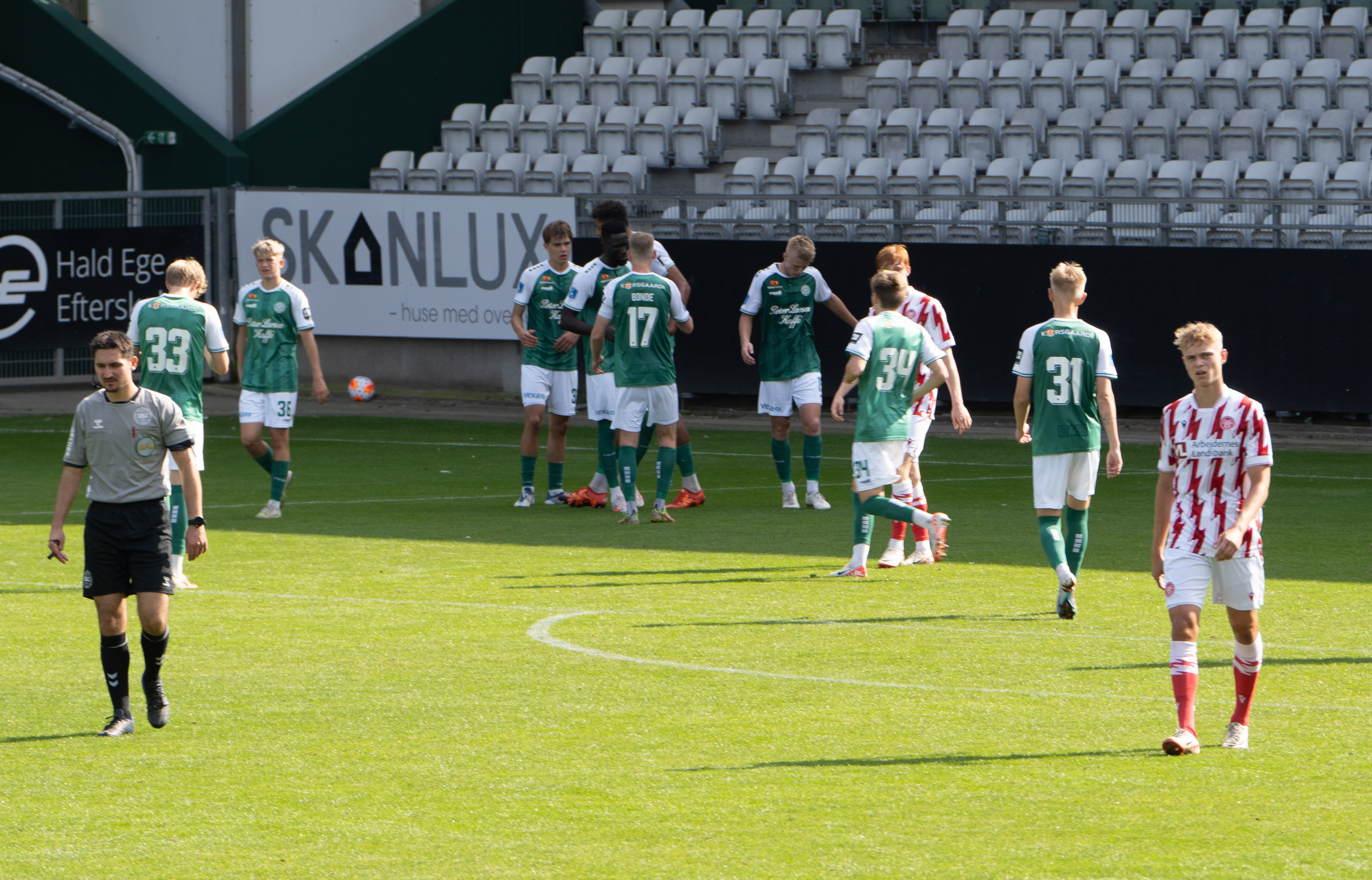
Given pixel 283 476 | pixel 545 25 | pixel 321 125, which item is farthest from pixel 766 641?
pixel 545 25

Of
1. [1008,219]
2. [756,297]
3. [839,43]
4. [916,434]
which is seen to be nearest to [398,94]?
[839,43]

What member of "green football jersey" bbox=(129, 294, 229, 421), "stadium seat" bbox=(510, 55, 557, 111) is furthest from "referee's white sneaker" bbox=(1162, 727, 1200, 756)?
"stadium seat" bbox=(510, 55, 557, 111)

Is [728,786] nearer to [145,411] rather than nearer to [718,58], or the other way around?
[145,411]

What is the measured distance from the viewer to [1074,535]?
10469 millimetres

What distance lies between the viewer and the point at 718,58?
2808 cm

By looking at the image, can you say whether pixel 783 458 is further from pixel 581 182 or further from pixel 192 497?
pixel 581 182

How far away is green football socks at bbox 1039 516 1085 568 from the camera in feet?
33.4

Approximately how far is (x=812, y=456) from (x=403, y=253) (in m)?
10.3

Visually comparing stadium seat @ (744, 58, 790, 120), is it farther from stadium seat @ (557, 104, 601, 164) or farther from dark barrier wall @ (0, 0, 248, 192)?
dark barrier wall @ (0, 0, 248, 192)

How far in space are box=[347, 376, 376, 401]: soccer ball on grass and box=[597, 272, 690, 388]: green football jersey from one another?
34.7 ft

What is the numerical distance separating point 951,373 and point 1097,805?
17.9ft

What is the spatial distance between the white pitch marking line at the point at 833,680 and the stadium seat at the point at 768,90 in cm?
1804

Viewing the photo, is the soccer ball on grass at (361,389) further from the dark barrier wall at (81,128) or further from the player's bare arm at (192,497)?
the player's bare arm at (192,497)

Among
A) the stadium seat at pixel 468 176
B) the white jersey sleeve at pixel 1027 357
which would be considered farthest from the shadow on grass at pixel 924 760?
the stadium seat at pixel 468 176
